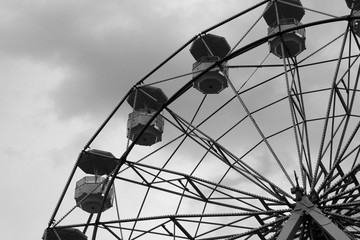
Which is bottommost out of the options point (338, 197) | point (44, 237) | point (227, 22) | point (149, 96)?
point (338, 197)

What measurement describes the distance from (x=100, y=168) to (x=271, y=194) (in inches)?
325

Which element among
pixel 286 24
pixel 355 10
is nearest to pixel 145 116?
pixel 286 24

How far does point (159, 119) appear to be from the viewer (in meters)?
19.7

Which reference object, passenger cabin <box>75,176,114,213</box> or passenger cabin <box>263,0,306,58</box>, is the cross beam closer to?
passenger cabin <box>263,0,306,58</box>

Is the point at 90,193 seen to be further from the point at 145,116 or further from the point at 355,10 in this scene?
the point at 355,10

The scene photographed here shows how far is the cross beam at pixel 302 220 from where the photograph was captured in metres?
11.0

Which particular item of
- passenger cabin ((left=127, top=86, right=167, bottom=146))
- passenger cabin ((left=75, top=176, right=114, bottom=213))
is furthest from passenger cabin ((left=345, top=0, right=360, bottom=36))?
passenger cabin ((left=75, top=176, right=114, bottom=213))

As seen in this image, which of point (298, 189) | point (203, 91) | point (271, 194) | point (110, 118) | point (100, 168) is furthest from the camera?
point (100, 168)

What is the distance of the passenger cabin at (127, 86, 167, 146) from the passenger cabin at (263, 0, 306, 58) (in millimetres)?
4334

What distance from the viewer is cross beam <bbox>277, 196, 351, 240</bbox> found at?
1104cm

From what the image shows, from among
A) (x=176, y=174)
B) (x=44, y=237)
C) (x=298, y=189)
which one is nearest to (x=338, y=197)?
(x=298, y=189)

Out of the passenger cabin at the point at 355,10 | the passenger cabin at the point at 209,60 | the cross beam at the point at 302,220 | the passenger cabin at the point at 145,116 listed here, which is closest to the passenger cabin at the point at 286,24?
the passenger cabin at the point at 355,10

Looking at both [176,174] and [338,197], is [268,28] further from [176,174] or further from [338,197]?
[338,197]

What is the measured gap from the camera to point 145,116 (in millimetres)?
19969
